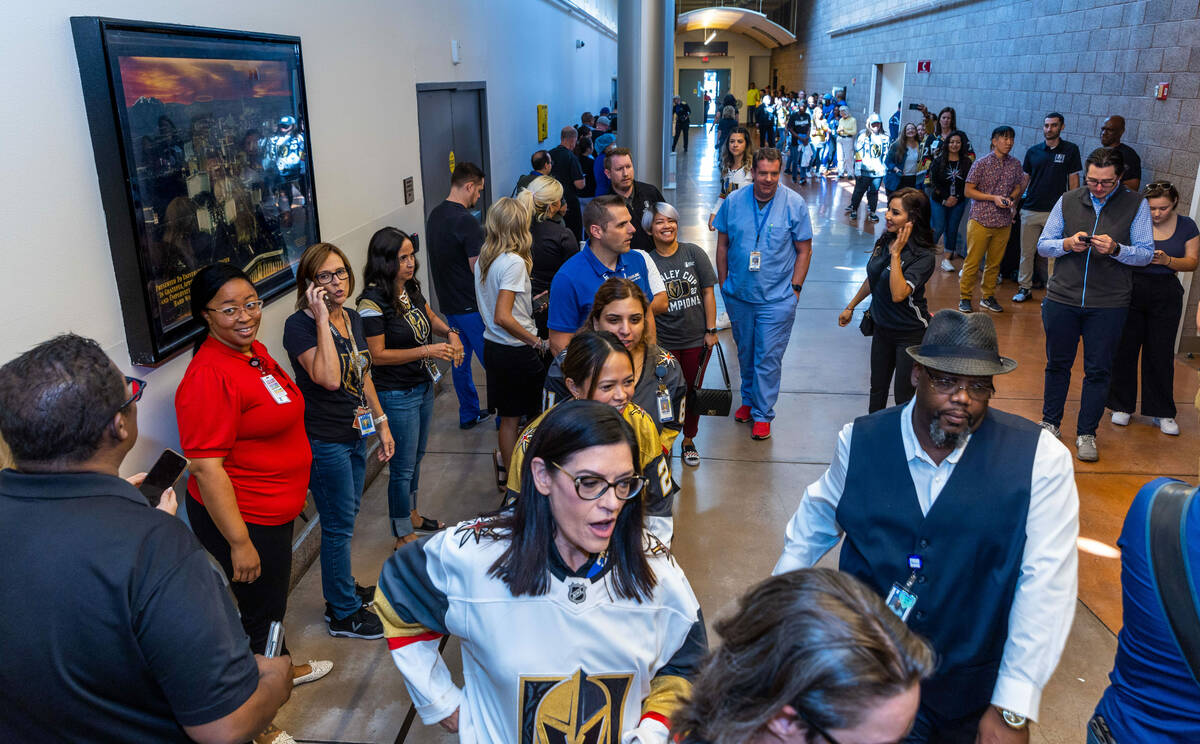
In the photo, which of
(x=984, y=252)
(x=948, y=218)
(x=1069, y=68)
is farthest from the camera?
(x=948, y=218)

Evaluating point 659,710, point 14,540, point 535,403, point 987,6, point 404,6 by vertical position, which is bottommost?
point 535,403

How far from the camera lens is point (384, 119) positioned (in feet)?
19.2

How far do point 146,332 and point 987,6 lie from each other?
42.4 ft

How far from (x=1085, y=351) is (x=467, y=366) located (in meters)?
4.10

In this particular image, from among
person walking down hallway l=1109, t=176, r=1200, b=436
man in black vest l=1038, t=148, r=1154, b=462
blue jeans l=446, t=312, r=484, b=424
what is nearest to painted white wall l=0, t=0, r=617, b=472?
blue jeans l=446, t=312, r=484, b=424

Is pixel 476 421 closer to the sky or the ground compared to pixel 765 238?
closer to the ground

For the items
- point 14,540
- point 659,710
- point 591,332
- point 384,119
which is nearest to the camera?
point 14,540

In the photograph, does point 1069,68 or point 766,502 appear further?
point 1069,68

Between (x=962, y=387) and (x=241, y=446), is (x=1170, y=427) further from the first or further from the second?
(x=241, y=446)

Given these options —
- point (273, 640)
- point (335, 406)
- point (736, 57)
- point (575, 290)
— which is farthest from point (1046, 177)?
point (736, 57)

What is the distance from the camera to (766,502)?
4953mm

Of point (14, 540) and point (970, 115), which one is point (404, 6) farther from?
point (970, 115)

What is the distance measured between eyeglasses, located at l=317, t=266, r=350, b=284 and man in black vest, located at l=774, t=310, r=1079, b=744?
2.21m

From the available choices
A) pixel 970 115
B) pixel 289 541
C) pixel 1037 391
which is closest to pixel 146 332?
pixel 289 541
